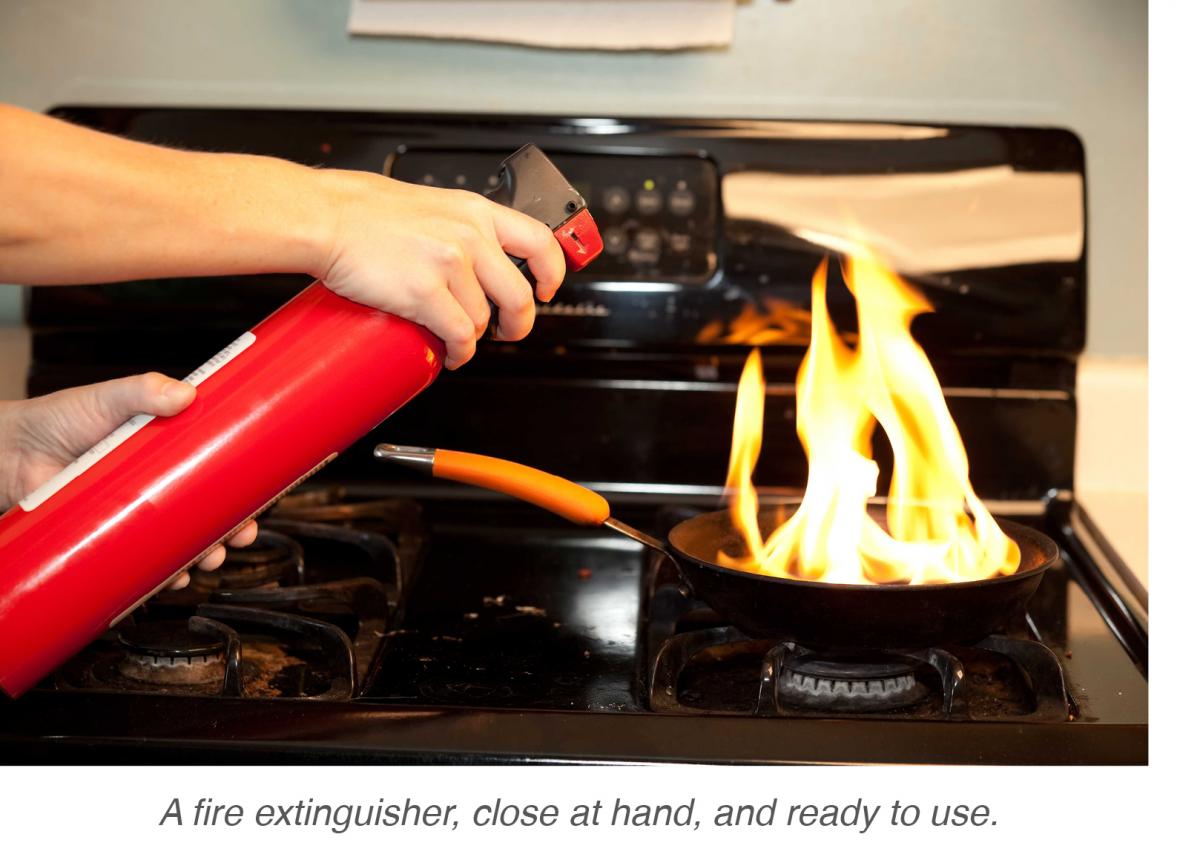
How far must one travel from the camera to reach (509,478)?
0.96m

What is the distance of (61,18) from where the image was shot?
124cm

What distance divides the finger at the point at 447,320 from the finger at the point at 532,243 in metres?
0.05

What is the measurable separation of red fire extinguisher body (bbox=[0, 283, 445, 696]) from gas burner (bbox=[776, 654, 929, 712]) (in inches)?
13.5

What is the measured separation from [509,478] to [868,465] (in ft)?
0.97

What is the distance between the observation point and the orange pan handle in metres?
0.95

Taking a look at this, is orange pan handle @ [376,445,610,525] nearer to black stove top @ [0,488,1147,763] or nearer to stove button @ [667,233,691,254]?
black stove top @ [0,488,1147,763]

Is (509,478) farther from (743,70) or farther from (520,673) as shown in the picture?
(743,70)

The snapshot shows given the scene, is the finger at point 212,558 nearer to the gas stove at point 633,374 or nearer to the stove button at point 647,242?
the gas stove at point 633,374

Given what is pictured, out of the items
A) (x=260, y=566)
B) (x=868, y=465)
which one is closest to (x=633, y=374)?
(x=868, y=465)

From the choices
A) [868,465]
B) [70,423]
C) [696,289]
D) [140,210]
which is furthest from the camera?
[696,289]

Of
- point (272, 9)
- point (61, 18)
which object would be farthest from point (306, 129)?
point (61, 18)
